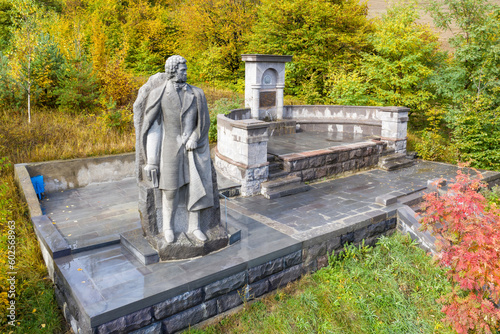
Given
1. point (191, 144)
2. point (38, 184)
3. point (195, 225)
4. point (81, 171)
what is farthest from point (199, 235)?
point (81, 171)

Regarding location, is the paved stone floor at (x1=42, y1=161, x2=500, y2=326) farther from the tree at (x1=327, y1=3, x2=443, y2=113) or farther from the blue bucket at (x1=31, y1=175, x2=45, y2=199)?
the tree at (x1=327, y1=3, x2=443, y2=113)

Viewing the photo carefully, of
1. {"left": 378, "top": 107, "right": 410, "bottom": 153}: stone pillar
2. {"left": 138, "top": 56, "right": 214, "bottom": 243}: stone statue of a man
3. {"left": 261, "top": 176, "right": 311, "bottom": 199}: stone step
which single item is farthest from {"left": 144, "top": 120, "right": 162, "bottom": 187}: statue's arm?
{"left": 378, "top": 107, "right": 410, "bottom": 153}: stone pillar

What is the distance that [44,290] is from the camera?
5.18m

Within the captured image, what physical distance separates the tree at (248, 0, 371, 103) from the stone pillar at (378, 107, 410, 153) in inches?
276

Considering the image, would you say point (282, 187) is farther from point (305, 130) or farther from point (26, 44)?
point (26, 44)

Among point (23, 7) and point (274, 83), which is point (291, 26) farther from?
point (23, 7)

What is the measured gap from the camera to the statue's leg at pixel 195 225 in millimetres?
5227

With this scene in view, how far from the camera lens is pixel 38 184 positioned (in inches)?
313

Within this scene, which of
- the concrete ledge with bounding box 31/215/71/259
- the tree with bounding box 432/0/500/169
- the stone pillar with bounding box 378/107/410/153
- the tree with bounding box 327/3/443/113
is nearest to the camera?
the concrete ledge with bounding box 31/215/71/259

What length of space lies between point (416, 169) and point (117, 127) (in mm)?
8594

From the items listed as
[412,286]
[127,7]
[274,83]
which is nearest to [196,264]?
[412,286]

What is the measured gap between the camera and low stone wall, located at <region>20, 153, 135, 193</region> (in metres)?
8.35

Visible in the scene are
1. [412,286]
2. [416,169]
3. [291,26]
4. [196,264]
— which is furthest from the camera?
[291,26]

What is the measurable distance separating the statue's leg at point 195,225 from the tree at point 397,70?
1151cm
